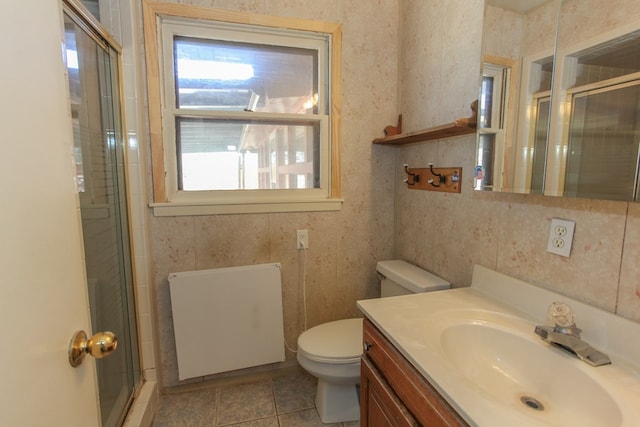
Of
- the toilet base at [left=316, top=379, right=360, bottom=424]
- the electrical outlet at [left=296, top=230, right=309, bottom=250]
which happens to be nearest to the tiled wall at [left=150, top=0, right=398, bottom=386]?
the electrical outlet at [left=296, top=230, right=309, bottom=250]

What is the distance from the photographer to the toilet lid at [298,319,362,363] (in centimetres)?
146

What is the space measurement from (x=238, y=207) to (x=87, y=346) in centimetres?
117

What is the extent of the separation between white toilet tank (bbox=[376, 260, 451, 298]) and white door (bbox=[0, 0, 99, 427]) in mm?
1315

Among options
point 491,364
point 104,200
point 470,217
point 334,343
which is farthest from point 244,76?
point 491,364

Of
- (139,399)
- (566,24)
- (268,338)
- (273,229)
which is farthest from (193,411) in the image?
(566,24)

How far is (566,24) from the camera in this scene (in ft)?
3.02

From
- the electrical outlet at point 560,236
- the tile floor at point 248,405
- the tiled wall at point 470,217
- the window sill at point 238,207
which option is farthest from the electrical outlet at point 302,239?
the electrical outlet at point 560,236

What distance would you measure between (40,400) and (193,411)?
1.44 m

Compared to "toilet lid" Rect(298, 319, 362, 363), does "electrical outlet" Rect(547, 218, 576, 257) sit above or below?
above

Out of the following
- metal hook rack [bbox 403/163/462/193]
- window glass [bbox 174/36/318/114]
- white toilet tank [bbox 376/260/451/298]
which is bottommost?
white toilet tank [bbox 376/260/451/298]

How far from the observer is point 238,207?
5.81 ft

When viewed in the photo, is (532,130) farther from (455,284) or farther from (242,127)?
(242,127)

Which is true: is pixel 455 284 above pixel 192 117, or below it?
below

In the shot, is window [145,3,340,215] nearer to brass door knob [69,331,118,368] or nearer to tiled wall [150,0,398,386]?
tiled wall [150,0,398,386]
